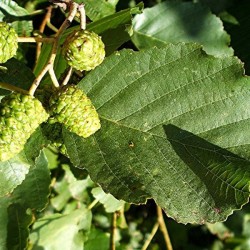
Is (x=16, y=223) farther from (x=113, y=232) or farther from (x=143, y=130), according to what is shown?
(x=143, y=130)

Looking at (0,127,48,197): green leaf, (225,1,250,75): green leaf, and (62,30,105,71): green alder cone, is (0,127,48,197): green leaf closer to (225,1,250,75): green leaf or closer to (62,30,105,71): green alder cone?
(62,30,105,71): green alder cone

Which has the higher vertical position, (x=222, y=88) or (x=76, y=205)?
(x=222, y=88)

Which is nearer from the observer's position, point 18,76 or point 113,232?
point 18,76

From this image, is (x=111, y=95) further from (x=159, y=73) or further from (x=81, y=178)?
(x=81, y=178)

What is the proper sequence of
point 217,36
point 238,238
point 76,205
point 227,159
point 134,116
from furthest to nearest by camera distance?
point 238,238 < point 76,205 < point 217,36 < point 134,116 < point 227,159

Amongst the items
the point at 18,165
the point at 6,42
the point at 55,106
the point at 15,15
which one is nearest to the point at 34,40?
the point at 6,42

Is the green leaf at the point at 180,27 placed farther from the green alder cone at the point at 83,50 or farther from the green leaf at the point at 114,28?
the green alder cone at the point at 83,50

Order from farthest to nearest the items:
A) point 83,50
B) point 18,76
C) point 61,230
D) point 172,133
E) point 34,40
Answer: point 61,230
point 18,76
point 172,133
point 34,40
point 83,50

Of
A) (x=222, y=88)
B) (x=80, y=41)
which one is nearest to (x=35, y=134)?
(x=80, y=41)
